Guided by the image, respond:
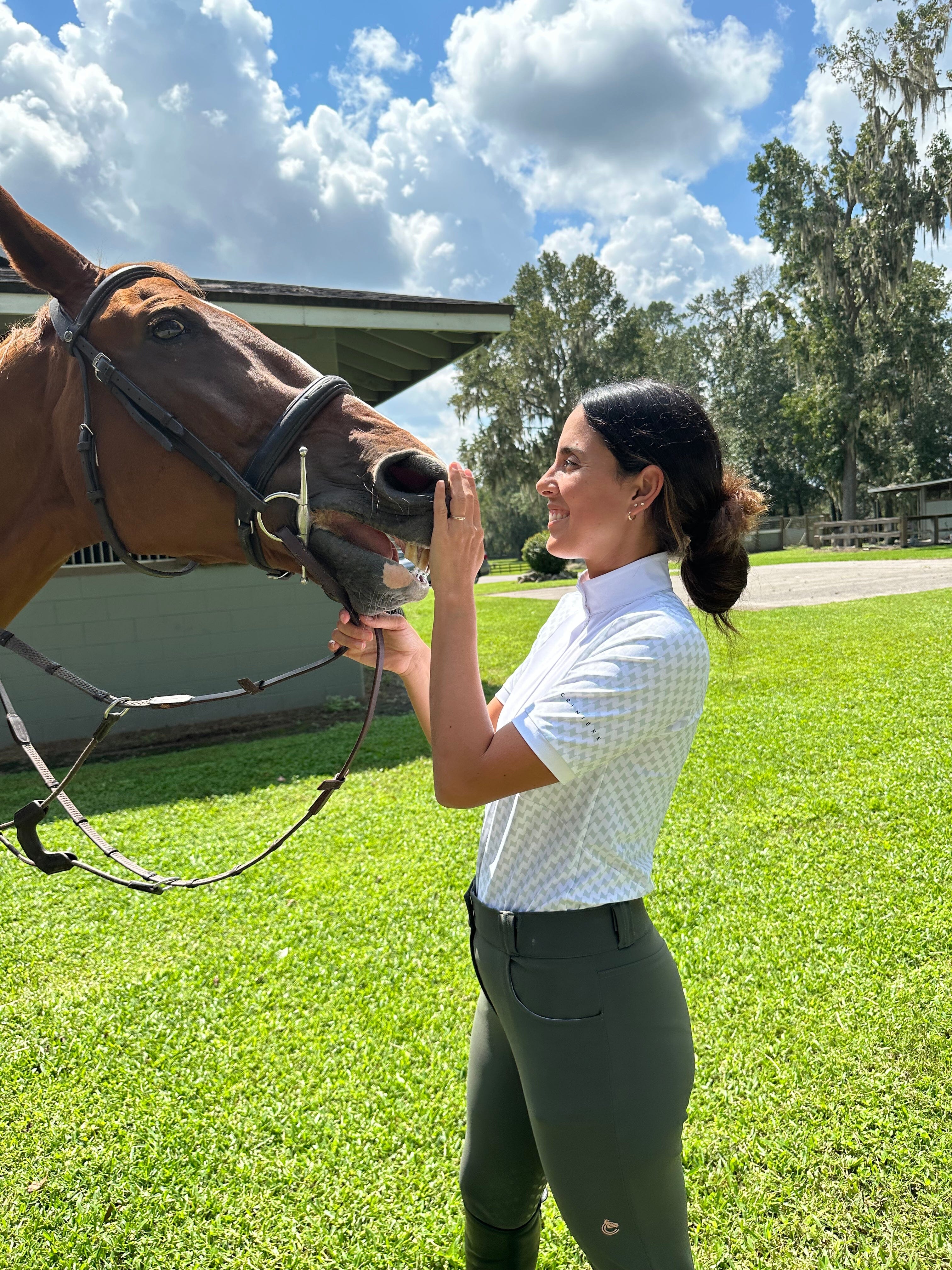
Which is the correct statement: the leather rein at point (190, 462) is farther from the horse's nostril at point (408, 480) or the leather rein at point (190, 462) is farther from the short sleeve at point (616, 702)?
the short sleeve at point (616, 702)

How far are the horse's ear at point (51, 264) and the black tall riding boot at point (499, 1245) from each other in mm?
2244

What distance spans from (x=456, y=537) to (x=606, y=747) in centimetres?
44

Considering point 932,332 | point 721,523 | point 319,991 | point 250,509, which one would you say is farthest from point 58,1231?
point 932,332

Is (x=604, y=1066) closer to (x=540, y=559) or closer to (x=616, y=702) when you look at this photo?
(x=616, y=702)

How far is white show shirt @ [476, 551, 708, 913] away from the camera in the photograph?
1.32m

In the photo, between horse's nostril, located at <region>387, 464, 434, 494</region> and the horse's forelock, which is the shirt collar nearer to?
horse's nostril, located at <region>387, 464, 434, 494</region>

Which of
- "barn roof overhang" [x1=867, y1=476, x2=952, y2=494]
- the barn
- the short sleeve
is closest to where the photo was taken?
the short sleeve

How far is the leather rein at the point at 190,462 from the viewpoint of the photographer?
1592mm

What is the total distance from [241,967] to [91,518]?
9.00ft

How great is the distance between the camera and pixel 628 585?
153 centimetres

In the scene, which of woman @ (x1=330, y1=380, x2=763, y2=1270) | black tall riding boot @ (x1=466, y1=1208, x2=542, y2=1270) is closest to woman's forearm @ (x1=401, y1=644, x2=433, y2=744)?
woman @ (x1=330, y1=380, x2=763, y2=1270)

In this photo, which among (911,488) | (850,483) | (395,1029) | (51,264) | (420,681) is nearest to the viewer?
(51,264)

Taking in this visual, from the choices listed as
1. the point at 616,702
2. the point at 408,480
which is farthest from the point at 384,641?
the point at 616,702

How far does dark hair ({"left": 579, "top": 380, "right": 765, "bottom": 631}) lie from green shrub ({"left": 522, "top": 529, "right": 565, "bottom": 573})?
73.6ft
